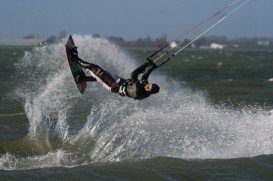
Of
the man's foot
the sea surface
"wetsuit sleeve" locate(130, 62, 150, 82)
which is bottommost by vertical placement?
the sea surface

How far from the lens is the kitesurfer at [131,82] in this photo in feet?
37.3

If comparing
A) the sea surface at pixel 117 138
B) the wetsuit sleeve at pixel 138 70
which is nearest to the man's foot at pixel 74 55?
the sea surface at pixel 117 138

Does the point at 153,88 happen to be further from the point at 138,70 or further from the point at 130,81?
the point at 130,81

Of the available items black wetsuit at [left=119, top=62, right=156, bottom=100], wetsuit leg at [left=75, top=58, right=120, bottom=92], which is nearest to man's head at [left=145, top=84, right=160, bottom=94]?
black wetsuit at [left=119, top=62, right=156, bottom=100]

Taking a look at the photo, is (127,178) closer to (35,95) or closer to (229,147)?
(229,147)

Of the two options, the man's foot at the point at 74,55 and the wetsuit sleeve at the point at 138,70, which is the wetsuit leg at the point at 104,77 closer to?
the man's foot at the point at 74,55

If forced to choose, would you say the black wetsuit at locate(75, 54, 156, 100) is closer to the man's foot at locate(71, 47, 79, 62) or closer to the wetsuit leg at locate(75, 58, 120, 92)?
the wetsuit leg at locate(75, 58, 120, 92)

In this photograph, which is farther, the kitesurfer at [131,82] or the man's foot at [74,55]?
the man's foot at [74,55]

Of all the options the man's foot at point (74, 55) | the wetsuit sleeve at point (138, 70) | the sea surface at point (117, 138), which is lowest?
the sea surface at point (117, 138)

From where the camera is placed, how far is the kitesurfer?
448 inches

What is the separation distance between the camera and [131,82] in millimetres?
11773

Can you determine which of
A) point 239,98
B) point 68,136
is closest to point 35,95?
point 68,136

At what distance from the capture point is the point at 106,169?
1103 centimetres

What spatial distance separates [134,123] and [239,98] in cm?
1240
